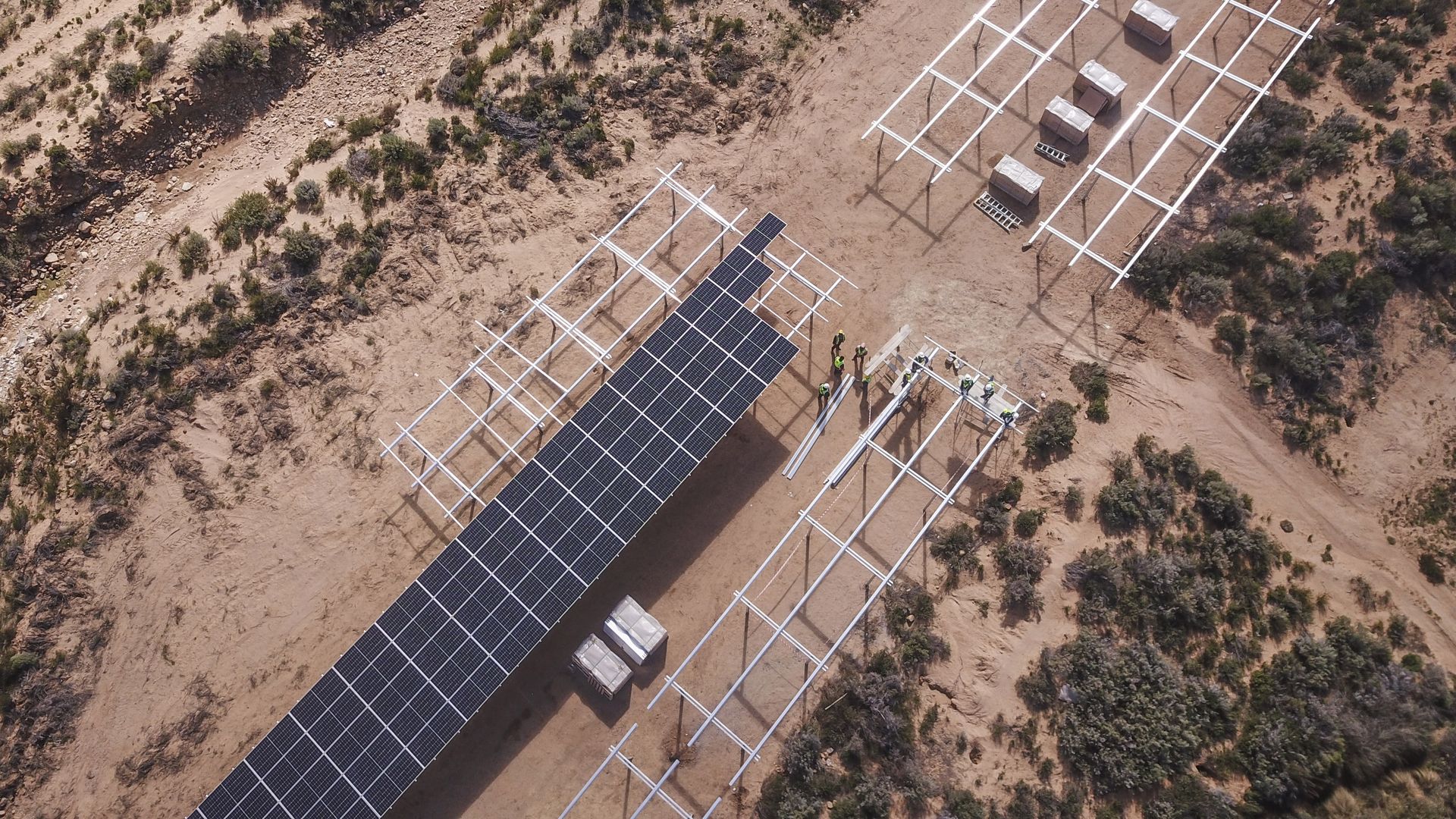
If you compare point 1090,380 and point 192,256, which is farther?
point 192,256

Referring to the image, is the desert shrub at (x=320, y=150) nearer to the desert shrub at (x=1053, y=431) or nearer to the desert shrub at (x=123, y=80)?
the desert shrub at (x=123, y=80)

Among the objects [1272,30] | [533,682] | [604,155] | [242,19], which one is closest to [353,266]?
[604,155]

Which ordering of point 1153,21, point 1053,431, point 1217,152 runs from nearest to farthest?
point 1053,431, point 1217,152, point 1153,21

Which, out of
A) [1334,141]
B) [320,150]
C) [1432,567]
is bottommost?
[320,150]

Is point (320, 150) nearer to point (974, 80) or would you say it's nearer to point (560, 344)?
point (560, 344)

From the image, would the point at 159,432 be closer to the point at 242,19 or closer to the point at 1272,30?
the point at 242,19

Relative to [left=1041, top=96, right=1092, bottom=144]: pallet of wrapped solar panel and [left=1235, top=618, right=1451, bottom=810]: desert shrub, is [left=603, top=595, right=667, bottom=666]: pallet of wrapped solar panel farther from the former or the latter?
[left=1041, top=96, right=1092, bottom=144]: pallet of wrapped solar panel

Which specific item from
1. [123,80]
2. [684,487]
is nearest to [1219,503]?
[684,487]

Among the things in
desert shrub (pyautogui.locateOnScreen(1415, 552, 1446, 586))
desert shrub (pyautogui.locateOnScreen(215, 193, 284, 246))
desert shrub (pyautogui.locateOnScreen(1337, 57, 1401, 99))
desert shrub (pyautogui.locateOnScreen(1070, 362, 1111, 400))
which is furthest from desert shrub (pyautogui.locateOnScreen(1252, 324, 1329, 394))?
desert shrub (pyautogui.locateOnScreen(215, 193, 284, 246))
